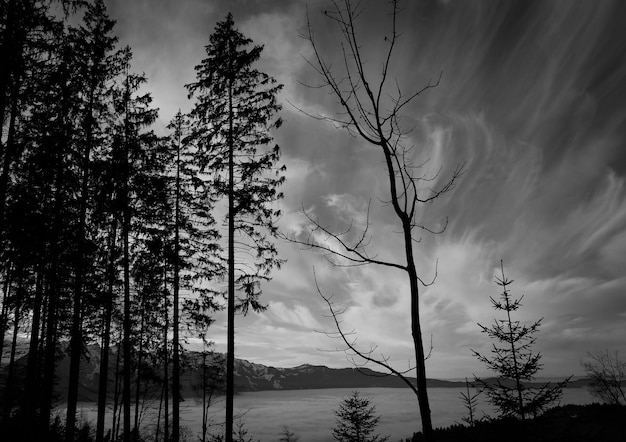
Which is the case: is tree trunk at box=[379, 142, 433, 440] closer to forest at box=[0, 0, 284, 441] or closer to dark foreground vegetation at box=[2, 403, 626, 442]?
forest at box=[0, 0, 284, 441]

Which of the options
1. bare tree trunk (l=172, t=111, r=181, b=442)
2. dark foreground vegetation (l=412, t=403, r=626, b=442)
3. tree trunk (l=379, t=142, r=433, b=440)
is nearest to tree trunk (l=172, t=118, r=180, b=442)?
bare tree trunk (l=172, t=111, r=181, b=442)

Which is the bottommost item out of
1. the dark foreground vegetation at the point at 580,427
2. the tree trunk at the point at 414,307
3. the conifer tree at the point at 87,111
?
the dark foreground vegetation at the point at 580,427

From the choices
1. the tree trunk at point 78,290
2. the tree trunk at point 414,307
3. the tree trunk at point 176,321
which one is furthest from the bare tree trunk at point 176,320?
the tree trunk at point 414,307

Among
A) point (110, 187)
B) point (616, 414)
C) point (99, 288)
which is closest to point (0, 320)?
point (99, 288)

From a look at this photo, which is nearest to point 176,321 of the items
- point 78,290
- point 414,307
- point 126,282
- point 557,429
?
point 126,282

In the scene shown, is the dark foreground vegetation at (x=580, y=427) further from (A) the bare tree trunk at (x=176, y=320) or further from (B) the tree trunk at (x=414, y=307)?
(B) the tree trunk at (x=414, y=307)

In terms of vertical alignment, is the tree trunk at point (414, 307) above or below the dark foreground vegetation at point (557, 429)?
above

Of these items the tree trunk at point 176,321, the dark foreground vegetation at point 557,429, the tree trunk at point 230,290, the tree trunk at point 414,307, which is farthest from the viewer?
the dark foreground vegetation at point 557,429

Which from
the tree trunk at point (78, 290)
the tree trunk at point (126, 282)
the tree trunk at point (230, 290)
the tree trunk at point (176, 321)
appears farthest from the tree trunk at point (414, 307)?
the tree trunk at point (176, 321)

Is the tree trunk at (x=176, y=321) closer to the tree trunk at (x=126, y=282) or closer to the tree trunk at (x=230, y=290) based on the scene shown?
the tree trunk at (x=126, y=282)

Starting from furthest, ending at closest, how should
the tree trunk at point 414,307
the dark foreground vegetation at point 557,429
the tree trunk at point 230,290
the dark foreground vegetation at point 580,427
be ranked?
the dark foreground vegetation at point 580,427 < the dark foreground vegetation at point 557,429 < the tree trunk at point 230,290 < the tree trunk at point 414,307

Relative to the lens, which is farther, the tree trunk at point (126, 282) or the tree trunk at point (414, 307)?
the tree trunk at point (126, 282)

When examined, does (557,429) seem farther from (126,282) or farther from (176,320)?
(126,282)

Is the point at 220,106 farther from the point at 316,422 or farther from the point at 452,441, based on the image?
the point at 316,422
